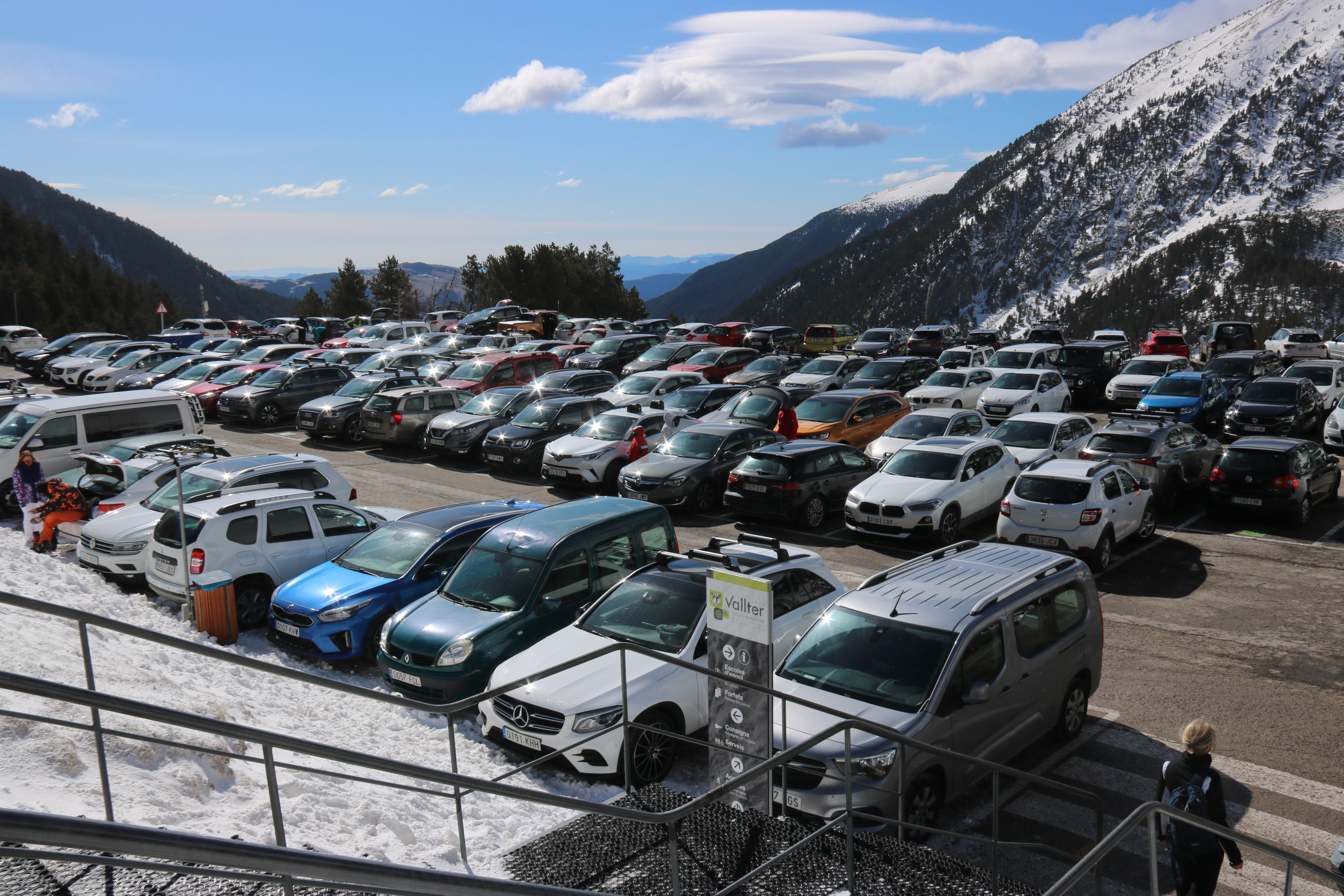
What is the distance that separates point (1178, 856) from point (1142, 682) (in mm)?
4776

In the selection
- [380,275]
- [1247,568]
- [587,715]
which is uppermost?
[380,275]

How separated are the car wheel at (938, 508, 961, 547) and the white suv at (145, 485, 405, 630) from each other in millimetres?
9079

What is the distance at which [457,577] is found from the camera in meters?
10.3

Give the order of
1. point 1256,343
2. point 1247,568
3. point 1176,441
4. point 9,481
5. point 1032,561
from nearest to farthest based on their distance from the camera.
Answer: point 1032,561
point 1247,568
point 9,481
point 1176,441
point 1256,343

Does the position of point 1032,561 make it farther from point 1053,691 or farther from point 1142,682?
point 1142,682

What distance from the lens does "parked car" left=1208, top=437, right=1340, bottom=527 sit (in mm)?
16469

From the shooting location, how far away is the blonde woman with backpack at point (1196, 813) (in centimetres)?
577

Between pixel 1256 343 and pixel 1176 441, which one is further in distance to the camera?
pixel 1256 343

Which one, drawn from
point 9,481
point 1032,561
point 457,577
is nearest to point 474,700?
point 457,577

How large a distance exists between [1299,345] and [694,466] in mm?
33199

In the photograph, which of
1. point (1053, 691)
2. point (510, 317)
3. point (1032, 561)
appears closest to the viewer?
point (1053, 691)

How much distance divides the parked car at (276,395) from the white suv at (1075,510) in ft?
65.3

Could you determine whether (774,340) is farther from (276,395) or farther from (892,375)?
(276,395)

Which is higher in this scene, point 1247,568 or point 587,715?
point 587,715
